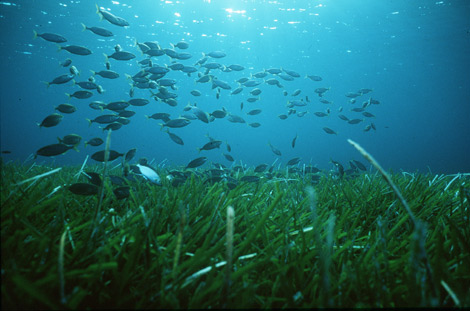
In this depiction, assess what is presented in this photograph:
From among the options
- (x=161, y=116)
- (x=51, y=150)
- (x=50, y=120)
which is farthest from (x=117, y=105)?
(x=51, y=150)

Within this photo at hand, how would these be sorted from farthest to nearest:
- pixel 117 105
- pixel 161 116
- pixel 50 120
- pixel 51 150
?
pixel 161 116
pixel 117 105
pixel 50 120
pixel 51 150

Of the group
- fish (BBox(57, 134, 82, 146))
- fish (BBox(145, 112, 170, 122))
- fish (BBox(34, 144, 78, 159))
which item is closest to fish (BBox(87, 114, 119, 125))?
fish (BBox(145, 112, 170, 122))

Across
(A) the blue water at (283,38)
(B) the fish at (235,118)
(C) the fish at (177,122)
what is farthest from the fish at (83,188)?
(B) the fish at (235,118)

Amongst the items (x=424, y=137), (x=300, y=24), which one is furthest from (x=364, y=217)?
(x=424, y=137)

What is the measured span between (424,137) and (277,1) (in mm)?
158288

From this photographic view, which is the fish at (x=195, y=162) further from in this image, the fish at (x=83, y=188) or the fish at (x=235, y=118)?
the fish at (x=235, y=118)

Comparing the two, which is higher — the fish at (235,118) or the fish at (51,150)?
the fish at (51,150)

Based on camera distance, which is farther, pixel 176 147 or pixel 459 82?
pixel 176 147

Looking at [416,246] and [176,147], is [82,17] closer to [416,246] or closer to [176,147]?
[416,246]

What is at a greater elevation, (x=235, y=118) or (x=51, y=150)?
(x=51, y=150)

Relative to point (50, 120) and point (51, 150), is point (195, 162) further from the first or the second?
point (50, 120)

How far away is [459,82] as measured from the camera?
41750 mm

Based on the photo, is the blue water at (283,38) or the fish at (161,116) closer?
the fish at (161,116)

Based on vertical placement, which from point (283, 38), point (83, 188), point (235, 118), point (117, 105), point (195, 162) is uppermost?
point (283, 38)
